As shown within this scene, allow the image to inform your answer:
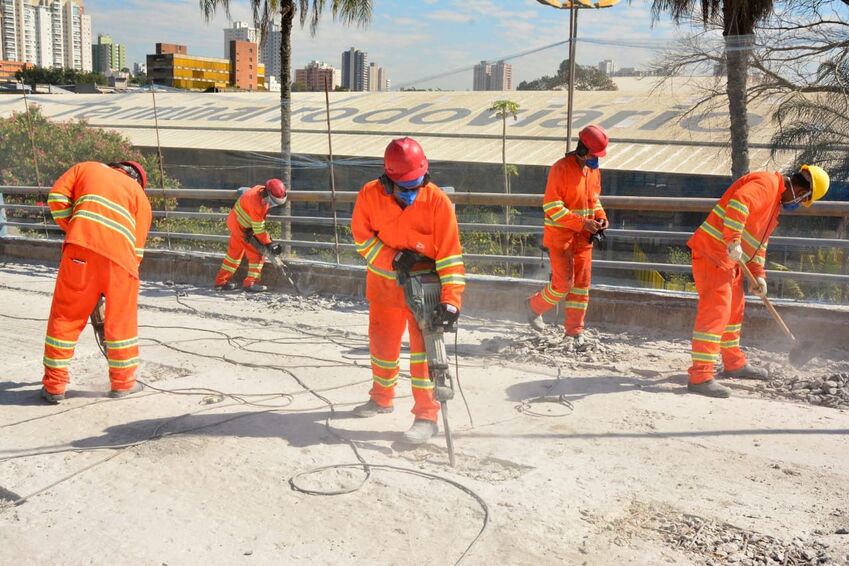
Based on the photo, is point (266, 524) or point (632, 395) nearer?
point (266, 524)

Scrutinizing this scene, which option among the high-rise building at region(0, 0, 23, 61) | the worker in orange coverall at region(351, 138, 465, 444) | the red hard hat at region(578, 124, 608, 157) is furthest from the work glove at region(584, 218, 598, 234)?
the high-rise building at region(0, 0, 23, 61)

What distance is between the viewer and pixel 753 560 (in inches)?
136

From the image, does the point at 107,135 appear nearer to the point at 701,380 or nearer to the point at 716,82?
the point at 716,82

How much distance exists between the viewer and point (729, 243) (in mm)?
5629

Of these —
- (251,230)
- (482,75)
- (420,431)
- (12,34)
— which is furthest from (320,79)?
(12,34)

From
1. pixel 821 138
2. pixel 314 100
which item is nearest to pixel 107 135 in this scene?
pixel 314 100

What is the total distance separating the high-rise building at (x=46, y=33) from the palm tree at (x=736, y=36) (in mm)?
151481

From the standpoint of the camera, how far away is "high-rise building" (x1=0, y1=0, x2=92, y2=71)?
149250mm

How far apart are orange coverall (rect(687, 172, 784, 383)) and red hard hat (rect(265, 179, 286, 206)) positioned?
5.29 metres

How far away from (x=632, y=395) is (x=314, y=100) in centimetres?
985

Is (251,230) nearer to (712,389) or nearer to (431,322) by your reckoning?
(431,322)

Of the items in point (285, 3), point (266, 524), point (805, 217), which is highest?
point (285, 3)

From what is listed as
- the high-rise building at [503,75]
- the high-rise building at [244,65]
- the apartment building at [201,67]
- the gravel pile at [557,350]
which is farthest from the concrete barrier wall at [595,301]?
the apartment building at [201,67]

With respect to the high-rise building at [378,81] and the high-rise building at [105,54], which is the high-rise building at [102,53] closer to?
the high-rise building at [105,54]
